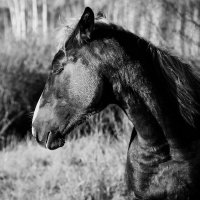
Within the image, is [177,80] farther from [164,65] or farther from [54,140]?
[54,140]

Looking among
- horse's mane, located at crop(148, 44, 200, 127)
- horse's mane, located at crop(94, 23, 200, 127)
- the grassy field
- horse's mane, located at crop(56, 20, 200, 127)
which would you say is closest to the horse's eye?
horse's mane, located at crop(56, 20, 200, 127)

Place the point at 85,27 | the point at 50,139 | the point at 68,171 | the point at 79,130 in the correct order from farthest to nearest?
the point at 79,130, the point at 68,171, the point at 50,139, the point at 85,27

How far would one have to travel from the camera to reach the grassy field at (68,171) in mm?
3980

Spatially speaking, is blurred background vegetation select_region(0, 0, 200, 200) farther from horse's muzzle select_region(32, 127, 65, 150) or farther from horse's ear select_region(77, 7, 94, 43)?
horse's muzzle select_region(32, 127, 65, 150)

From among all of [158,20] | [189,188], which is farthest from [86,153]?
[189,188]

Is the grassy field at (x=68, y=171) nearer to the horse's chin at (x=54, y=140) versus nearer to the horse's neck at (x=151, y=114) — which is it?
the horse's chin at (x=54, y=140)

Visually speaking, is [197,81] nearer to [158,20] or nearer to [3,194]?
[3,194]

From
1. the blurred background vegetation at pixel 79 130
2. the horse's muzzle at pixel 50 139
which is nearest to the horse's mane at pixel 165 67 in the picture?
the blurred background vegetation at pixel 79 130

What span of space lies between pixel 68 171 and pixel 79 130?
5.60 feet

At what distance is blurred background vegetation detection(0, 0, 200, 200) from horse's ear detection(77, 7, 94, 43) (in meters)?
0.33

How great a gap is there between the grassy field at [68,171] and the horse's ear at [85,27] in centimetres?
194

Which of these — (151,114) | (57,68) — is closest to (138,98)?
(151,114)

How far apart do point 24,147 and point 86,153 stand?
108cm

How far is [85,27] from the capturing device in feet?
7.97
